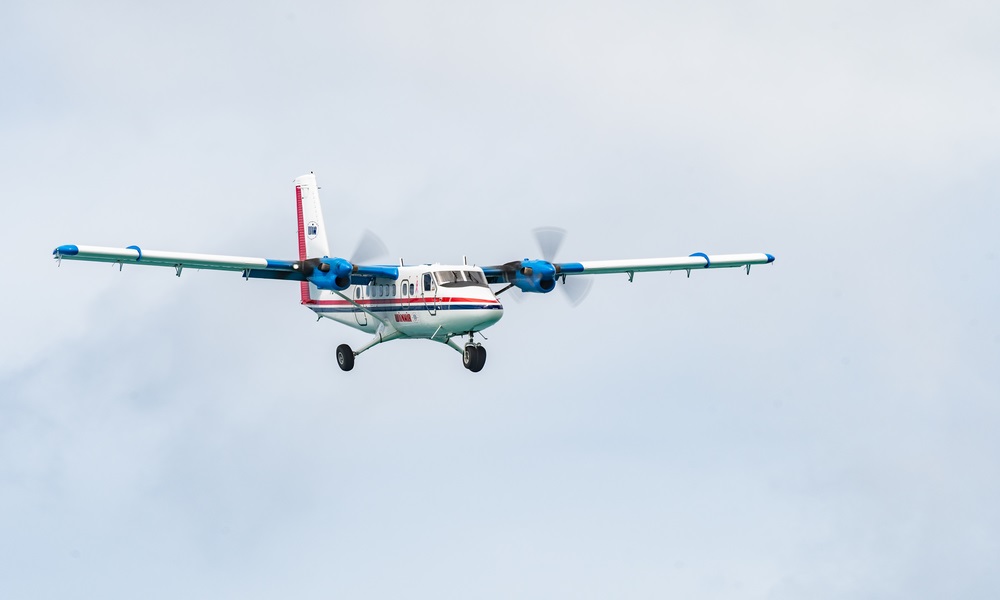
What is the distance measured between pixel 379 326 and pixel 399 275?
2.48 m

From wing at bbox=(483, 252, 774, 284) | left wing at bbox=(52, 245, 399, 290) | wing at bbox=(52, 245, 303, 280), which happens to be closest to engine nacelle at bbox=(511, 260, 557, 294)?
wing at bbox=(483, 252, 774, 284)

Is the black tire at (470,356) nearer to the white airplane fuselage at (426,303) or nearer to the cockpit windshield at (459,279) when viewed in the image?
the white airplane fuselage at (426,303)

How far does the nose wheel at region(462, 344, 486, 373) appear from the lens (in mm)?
49281

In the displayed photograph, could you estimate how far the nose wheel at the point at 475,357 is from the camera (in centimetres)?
4928

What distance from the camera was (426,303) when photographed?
49.8m

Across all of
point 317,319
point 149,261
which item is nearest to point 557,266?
point 317,319

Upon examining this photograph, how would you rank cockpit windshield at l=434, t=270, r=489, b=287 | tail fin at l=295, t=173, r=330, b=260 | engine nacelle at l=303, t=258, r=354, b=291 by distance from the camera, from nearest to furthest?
1. cockpit windshield at l=434, t=270, r=489, b=287
2. engine nacelle at l=303, t=258, r=354, b=291
3. tail fin at l=295, t=173, r=330, b=260

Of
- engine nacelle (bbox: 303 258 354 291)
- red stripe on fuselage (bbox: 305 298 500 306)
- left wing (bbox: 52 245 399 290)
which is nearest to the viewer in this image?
left wing (bbox: 52 245 399 290)

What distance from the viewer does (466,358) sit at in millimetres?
49500

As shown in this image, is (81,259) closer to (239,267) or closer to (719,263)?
(239,267)

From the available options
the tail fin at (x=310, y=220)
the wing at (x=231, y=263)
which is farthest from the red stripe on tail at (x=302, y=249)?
the wing at (x=231, y=263)

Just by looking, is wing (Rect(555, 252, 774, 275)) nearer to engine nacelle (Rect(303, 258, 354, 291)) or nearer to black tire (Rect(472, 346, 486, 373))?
black tire (Rect(472, 346, 486, 373))

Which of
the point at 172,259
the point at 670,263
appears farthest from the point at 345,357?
the point at 670,263

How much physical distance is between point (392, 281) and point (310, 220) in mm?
6186
